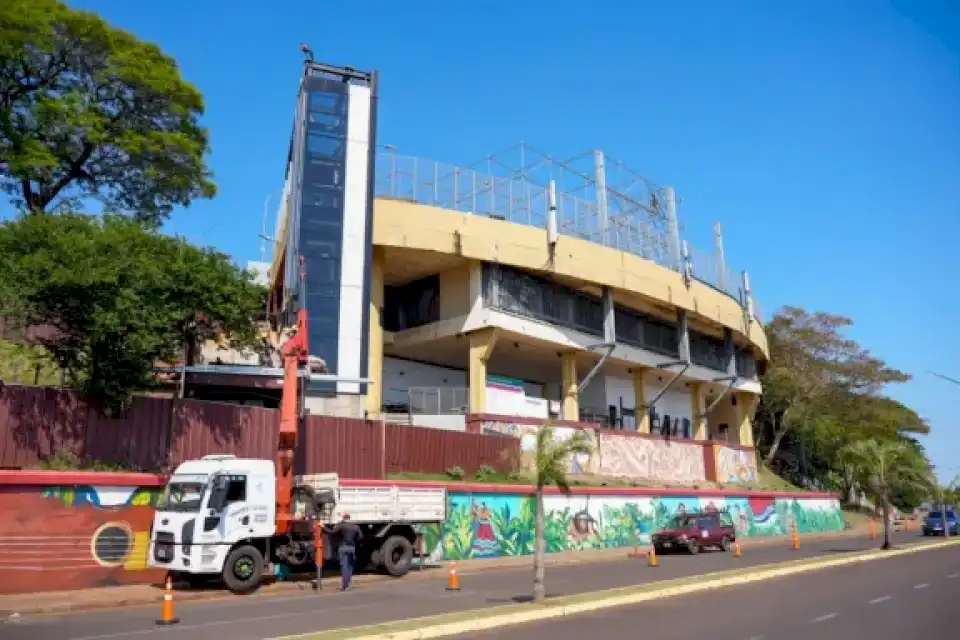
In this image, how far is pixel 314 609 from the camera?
46.4 ft

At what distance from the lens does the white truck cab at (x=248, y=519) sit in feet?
54.3

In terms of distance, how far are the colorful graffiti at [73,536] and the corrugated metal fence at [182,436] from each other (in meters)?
1.33

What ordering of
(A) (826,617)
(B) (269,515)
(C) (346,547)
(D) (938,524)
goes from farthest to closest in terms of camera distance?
(D) (938,524)
(B) (269,515)
(C) (346,547)
(A) (826,617)

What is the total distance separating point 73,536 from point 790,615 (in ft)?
49.5

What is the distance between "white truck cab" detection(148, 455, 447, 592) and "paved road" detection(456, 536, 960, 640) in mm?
7780

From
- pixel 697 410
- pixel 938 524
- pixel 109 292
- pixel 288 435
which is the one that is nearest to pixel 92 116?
pixel 109 292

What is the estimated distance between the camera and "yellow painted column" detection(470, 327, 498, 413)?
35562 millimetres

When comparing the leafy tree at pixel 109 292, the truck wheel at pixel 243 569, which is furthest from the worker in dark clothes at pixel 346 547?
the leafy tree at pixel 109 292

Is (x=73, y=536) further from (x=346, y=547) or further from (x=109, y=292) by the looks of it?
(x=346, y=547)

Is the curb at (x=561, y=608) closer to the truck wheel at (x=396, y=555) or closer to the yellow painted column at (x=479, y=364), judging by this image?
the truck wheel at (x=396, y=555)

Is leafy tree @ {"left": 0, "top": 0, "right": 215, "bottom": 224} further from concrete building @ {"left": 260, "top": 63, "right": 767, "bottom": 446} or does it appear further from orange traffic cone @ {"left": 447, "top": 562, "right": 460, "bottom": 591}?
orange traffic cone @ {"left": 447, "top": 562, "right": 460, "bottom": 591}

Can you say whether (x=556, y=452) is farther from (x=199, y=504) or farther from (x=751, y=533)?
(x=751, y=533)

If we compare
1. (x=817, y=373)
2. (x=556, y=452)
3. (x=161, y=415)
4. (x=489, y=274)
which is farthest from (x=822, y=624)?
(x=817, y=373)

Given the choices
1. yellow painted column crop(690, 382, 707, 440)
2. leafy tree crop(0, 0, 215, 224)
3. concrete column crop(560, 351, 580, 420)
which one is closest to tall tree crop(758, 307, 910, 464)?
yellow painted column crop(690, 382, 707, 440)
